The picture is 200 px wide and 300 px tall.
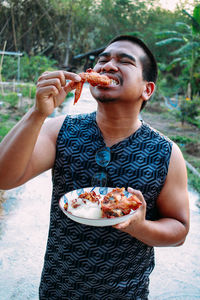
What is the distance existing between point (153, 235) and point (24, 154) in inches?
27.1

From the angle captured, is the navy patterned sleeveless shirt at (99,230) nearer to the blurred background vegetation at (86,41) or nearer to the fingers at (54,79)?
the fingers at (54,79)

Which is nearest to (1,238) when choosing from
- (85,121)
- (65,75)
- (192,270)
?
(192,270)

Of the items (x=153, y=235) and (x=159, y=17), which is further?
(x=159, y=17)

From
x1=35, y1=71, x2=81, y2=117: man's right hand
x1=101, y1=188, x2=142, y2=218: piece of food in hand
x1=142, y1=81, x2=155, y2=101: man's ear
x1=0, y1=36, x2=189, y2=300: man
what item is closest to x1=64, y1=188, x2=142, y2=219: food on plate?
x1=101, y1=188, x2=142, y2=218: piece of food in hand

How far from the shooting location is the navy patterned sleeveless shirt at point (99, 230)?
4.73 feet

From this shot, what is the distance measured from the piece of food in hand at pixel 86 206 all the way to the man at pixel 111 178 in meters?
0.18

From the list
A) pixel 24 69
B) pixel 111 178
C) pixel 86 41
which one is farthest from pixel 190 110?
pixel 86 41

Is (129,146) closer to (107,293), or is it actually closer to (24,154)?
(24,154)

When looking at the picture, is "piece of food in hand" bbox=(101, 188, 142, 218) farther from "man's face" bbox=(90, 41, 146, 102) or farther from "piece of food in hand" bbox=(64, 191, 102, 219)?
"man's face" bbox=(90, 41, 146, 102)

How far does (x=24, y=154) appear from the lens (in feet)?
4.22

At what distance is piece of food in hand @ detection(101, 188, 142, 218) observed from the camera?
1.15 meters

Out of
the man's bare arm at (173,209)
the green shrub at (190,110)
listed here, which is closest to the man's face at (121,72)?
the man's bare arm at (173,209)

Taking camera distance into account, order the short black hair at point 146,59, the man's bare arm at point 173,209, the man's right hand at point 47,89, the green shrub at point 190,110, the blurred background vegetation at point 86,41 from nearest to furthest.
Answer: the man's right hand at point 47,89
the man's bare arm at point 173,209
the short black hair at point 146,59
the green shrub at point 190,110
the blurred background vegetation at point 86,41

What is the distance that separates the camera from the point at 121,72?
4.86ft
